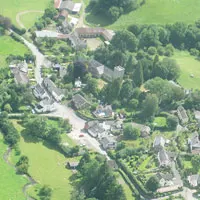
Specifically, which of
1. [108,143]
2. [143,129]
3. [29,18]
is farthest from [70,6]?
[108,143]

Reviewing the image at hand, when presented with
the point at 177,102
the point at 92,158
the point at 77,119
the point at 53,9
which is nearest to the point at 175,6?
the point at 53,9

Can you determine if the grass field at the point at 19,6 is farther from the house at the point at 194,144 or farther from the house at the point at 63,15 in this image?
the house at the point at 194,144

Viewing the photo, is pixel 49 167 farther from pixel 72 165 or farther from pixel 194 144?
pixel 194 144

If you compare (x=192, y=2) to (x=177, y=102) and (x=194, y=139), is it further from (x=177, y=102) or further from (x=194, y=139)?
(x=194, y=139)

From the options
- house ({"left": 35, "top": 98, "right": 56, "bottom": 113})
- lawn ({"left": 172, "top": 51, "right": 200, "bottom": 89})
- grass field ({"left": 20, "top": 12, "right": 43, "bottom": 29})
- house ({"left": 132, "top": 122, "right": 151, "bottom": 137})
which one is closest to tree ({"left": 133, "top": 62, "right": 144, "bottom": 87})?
lawn ({"left": 172, "top": 51, "right": 200, "bottom": 89})

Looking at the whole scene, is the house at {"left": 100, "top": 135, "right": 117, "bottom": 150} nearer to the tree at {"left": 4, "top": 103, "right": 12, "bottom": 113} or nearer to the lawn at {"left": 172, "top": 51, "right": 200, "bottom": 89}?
the tree at {"left": 4, "top": 103, "right": 12, "bottom": 113}
